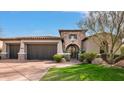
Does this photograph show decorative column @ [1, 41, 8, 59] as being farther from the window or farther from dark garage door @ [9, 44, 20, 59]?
the window

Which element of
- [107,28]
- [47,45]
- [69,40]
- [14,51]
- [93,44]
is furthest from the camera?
[14,51]

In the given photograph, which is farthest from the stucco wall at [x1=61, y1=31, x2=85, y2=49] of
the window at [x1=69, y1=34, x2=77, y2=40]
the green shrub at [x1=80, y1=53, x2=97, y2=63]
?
the green shrub at [x1=80, y1=53, x2=97, y2=63]

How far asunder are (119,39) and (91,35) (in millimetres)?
1213

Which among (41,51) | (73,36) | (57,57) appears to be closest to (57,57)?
(57,57)

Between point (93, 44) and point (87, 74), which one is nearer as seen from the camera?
point (87, 74)

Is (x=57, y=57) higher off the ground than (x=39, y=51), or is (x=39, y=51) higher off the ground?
(x=39, y=51)

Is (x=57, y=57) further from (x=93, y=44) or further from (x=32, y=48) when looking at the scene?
(x=93, y=44)

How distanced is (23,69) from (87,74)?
2.87 meters

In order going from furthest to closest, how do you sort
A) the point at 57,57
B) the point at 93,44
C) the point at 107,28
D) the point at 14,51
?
1. the point at 14,51
2. the point at 57,57
3. the point at 107,28
4. the point at 93,44

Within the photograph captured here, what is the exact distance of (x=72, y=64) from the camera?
1018 cm

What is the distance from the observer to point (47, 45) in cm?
1064

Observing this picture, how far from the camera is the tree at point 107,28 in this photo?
9.47 meters
